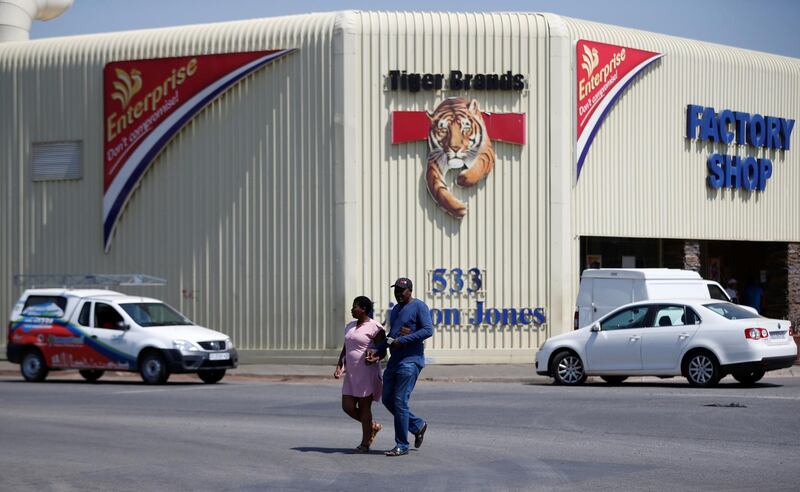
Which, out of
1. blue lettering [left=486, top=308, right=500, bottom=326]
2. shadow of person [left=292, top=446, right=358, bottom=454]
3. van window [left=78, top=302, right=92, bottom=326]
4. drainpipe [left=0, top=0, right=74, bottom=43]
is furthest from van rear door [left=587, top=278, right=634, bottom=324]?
drainpipe [left=0, top=0, right=74, bottom=43]

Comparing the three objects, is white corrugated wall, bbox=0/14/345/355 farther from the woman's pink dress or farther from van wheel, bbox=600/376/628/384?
the woman's pink dress

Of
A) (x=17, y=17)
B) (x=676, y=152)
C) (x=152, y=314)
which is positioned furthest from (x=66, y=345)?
(x=676, y=152)

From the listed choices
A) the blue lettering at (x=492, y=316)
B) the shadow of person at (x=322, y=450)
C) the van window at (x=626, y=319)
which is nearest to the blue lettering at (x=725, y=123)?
the blue lettering at (x=492, y=316)

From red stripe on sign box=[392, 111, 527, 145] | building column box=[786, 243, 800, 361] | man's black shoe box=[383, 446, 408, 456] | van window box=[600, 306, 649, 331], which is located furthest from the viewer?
building column box=[786, 243, 800, 361]

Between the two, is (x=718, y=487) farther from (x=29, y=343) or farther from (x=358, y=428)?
(x=29, y=343)

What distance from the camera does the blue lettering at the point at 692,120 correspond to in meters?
34.2

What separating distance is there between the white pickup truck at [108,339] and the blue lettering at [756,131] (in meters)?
18.2

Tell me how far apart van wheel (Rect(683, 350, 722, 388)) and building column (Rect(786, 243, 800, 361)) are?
18.0 meters

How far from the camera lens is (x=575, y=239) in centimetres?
3095

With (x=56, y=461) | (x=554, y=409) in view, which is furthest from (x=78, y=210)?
(x=56, y=461)

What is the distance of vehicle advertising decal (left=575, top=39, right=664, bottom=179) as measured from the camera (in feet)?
102

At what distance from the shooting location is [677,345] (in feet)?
70.4

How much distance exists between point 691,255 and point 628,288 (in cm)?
929

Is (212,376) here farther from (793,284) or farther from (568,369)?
(793,284)
